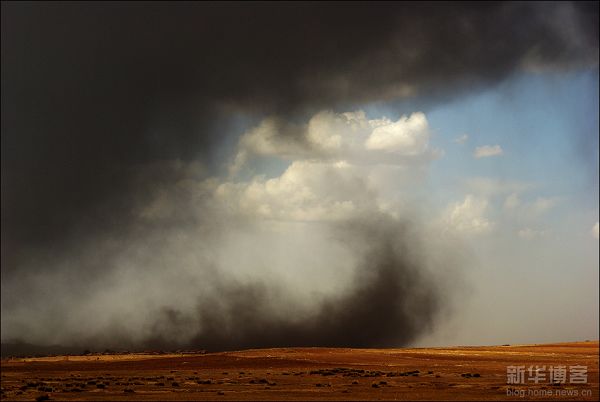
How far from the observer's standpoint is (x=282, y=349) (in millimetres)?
162625

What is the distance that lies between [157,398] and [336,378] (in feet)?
90.6

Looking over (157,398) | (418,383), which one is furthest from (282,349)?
(157,398)

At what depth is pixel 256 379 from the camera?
259 feet

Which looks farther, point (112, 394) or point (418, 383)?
point (418, 383)

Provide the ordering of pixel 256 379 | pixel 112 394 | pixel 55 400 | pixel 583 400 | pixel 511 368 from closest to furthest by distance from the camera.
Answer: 1. pixel 583 400
2. pixel 55 400
3. pixel 112 394
4. pixel 256 379
5. pixel 511 368

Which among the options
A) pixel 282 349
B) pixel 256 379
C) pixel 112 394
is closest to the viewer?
pixel 112 394

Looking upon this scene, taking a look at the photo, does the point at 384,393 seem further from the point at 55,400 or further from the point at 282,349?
the point at 282,349

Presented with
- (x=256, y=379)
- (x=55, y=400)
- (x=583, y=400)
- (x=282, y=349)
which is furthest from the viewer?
(x=282, y=349)

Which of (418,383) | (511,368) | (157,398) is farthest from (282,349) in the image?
(157,398)

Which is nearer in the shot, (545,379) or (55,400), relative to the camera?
(55,400)

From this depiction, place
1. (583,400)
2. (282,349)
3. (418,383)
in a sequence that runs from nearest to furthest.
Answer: (583,400), (418,383), (282,349)

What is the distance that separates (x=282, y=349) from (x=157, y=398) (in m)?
106

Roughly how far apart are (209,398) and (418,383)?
81.4ft

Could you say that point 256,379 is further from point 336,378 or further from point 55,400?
point 55,400
